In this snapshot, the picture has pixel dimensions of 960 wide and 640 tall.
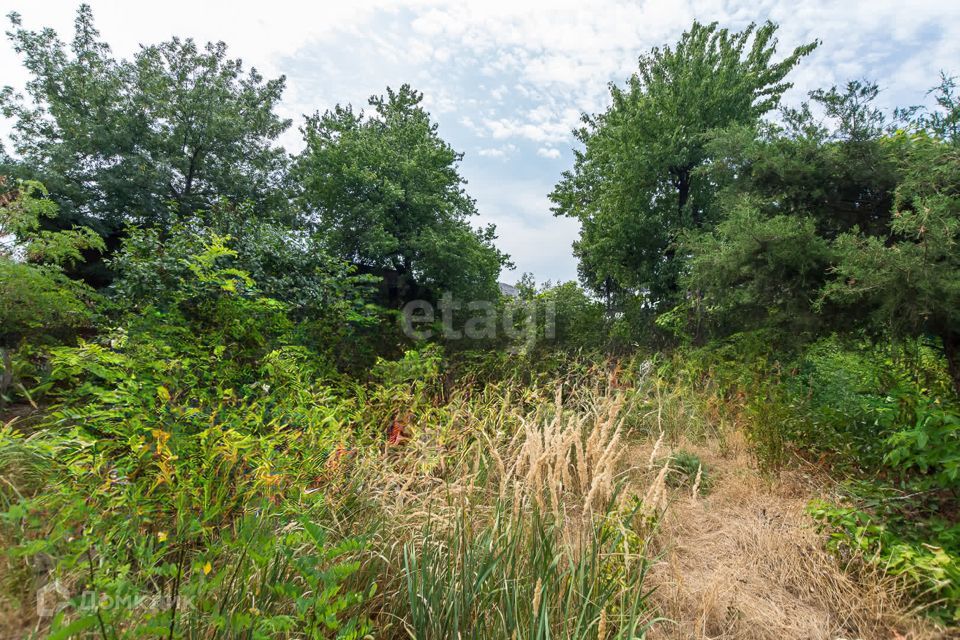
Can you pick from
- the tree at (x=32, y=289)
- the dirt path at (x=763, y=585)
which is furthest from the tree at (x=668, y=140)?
the tree at (x=32, y=289)

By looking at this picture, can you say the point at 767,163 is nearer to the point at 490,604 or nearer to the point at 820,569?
the point at 820,569

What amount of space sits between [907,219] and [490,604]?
3206 mm

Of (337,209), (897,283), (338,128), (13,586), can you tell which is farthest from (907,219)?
(338,128)

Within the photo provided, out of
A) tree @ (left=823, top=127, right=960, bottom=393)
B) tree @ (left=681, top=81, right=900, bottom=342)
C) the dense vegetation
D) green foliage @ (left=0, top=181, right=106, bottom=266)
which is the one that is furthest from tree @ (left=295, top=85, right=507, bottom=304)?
tree @ (left=823, top=127, right=960, bottom=393)

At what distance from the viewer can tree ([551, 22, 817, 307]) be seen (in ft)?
28.2

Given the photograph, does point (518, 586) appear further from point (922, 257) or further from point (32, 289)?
point (32, 289)

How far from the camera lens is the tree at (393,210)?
967 cm

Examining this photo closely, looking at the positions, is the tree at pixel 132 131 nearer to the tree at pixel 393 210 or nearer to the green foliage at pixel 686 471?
the tree at pixel 393 210

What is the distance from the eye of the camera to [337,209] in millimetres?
10047

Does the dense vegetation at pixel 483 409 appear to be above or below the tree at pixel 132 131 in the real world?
below

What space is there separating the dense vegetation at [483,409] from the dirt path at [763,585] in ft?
0.45

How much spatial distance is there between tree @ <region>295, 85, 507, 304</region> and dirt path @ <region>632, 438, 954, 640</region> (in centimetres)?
810

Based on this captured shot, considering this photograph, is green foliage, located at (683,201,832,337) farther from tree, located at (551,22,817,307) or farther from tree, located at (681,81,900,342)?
tree, located at (551,22,817,307)

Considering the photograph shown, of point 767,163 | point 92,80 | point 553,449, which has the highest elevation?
point 92,80
